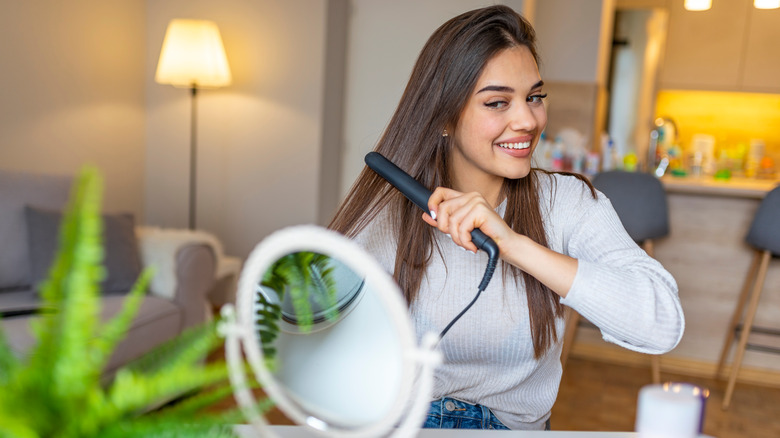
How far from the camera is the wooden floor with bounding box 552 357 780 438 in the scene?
262 cm

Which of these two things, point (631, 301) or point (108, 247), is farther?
point (108, 247)

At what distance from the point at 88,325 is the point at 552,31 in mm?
3468

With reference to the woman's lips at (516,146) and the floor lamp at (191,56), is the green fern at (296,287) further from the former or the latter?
the floor lamp at (191,56)

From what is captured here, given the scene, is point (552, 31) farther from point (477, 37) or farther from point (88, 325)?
point (88, 325)

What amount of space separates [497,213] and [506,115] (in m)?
0.16

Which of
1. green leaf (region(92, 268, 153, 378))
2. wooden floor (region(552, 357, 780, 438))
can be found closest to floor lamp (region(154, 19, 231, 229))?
wooden floor (region(552, 357, 780, 438))

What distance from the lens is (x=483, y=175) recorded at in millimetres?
1244

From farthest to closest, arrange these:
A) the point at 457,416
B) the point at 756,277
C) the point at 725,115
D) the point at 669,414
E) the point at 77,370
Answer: the point at 725,115 < the point at 756,277 < the point at 457,416 < the point at 669,414 < the point at 77,370

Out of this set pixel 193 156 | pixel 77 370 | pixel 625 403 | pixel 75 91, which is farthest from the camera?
pixel 193 156

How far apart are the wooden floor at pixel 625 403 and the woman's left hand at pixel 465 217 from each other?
172 centimetres

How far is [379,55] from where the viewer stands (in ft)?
12.4

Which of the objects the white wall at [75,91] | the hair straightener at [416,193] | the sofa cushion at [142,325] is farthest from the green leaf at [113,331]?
the white wall at [75,91]

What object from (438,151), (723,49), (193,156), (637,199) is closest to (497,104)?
(438,151)

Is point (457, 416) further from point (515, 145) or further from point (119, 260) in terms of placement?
point (119, 260)
